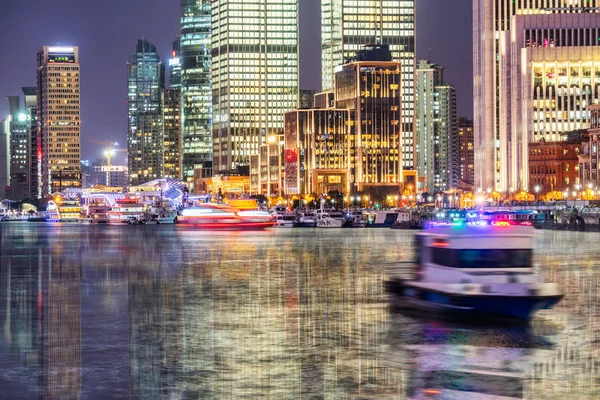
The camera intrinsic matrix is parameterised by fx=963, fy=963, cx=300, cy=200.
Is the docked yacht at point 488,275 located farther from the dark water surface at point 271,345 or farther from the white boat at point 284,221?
the white boat at point 284,221

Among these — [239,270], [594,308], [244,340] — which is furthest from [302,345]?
[239,270]

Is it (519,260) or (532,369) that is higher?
(519,260)

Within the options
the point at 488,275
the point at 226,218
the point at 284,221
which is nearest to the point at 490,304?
the point at 488,275

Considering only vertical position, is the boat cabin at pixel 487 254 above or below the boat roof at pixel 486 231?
below

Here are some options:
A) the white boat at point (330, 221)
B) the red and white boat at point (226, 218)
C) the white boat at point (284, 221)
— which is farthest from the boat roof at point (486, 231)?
the white boat at point (284, 221)

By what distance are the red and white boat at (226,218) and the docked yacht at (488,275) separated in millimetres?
118839

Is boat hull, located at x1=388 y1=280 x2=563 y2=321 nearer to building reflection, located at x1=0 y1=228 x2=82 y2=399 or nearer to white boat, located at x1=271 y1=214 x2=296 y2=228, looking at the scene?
building reflection, located at x1=0 y1=228 x2=82 y2=399

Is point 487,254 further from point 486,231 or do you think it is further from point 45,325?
point 45,325

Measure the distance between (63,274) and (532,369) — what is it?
106 ft

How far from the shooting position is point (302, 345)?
23781mm

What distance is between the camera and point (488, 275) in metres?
28.4

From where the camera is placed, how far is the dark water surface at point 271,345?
61.5 ft

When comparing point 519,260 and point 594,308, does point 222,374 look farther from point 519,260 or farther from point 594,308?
point 594,308

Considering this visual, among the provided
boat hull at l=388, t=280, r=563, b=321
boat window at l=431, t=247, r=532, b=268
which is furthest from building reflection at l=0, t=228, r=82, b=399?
boat window at l=431, t=247, r=532, b=268
